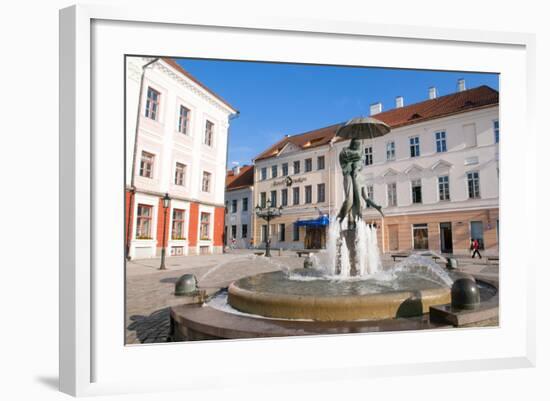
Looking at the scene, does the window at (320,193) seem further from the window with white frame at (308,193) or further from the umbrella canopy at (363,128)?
the umbrella canopy at (363,128)

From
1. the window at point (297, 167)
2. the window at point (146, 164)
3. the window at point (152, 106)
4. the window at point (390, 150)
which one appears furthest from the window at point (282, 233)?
the window at point (152, 106)

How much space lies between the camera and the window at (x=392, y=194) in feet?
54.2

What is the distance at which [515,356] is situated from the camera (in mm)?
4191

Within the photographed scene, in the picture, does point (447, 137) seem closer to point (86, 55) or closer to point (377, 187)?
point (377, 187)

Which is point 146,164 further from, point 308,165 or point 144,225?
point 308,165

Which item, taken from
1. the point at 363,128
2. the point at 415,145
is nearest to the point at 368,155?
the point at 415,145

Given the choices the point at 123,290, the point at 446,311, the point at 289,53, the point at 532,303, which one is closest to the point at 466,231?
the point at 532,303

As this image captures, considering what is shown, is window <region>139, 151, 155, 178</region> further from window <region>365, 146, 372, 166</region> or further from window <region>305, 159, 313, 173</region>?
window <region>305, 159, 313, 173</region>

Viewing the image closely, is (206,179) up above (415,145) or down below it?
below

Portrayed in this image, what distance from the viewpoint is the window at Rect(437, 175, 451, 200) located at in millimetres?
14359

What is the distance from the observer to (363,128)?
5.39m

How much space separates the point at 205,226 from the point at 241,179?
11.9m

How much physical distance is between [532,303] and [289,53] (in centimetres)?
439

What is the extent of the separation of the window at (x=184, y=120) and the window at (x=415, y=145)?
438 inches
